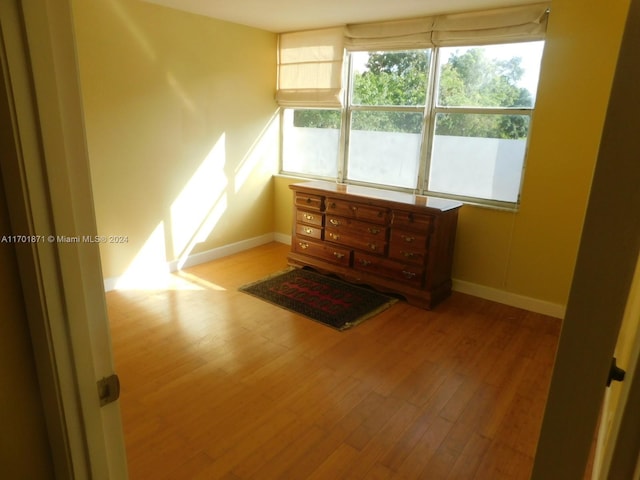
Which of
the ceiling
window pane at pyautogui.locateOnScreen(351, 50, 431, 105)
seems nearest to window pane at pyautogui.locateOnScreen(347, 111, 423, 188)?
window pane at pyautogui.locateOnScreen(351, 50, 431, 105)

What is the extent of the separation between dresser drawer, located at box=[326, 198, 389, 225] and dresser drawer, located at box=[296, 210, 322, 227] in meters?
0.16

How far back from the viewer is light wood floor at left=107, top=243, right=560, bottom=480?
1.92 meters

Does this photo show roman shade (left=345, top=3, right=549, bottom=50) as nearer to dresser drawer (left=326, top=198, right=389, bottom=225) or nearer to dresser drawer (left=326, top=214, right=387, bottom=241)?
dresser drawer (left=326, top=198, right=389, bottom=225)

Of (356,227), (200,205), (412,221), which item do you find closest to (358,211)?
(356,227)

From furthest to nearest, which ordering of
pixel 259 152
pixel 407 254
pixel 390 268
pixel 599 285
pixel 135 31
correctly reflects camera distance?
pixel 259 152 < pixel 390 268 < pixel 407 254 < pixel 135 31 < pixel 599 285

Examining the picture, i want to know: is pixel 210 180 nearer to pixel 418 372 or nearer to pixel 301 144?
pixel 301 144

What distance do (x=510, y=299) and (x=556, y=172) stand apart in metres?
1.10

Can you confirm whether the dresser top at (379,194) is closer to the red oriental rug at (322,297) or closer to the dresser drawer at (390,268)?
the dresser drawer at (390,268)

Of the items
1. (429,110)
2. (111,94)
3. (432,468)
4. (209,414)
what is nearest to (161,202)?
(111,94)

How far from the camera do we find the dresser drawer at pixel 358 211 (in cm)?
359

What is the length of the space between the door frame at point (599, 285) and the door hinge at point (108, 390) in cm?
83

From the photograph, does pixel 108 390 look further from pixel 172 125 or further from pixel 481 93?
pixel 481 93

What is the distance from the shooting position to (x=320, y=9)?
11.5 feet

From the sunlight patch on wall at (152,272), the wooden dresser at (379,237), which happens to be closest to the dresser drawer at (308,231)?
the wooden dresser at (379,237)
